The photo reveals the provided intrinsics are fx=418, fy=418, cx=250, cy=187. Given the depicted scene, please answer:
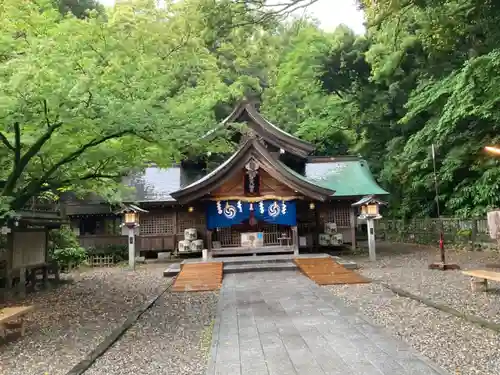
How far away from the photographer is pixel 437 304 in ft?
26.2

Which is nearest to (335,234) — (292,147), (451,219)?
(292,147)

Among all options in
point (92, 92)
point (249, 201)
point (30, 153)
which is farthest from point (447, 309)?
point (249, 201)

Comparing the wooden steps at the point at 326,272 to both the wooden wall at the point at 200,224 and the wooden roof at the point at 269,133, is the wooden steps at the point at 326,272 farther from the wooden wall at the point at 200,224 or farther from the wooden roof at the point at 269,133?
the wooden roof at the point at 269,133

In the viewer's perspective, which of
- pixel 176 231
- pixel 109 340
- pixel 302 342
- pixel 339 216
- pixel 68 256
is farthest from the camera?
pixel 339 216

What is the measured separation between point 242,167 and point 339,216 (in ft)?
18.5

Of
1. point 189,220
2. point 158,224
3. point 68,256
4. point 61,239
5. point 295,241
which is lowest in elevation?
point 68,256

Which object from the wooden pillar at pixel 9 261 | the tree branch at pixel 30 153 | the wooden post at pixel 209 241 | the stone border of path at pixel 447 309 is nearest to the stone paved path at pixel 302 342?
the stone border of path at pixel 447 309

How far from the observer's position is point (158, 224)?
19000mm

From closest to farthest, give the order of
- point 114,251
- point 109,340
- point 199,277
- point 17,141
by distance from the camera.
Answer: point 109,340
point 17,141
point 199,277
point 114,251

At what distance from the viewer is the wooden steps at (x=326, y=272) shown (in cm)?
1170

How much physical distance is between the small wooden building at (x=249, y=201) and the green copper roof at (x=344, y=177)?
4 centimetres

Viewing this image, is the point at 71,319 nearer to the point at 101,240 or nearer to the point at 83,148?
the point at 83,148

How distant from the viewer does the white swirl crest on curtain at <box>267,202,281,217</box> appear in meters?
17.3

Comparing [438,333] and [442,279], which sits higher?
[442,279]
